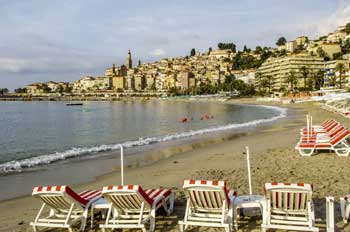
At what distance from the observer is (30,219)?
7027 mm

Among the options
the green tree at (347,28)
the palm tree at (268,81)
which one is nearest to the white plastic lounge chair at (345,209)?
the palm tree at (268,81)

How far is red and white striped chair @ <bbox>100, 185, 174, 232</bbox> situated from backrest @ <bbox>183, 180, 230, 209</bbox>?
2.16ft

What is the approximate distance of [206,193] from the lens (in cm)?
551

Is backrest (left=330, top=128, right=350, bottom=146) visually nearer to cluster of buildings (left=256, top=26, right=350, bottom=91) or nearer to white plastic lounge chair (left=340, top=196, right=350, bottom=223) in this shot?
white plastic lounge chair (left=340, top=196, right=350, bottom=223)

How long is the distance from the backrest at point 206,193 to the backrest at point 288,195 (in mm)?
640

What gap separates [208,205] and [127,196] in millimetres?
1263

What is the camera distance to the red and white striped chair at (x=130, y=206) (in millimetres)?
5566

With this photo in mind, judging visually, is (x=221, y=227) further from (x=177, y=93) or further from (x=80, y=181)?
(x=177, y=93)

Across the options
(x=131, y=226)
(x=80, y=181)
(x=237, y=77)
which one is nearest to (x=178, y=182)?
(x=80, y=181)

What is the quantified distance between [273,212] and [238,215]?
0.96 metres

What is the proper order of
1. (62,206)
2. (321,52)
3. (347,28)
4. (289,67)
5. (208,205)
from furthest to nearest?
(347,28) → (321,52) → (289,67) → (62,206) → (208,205)

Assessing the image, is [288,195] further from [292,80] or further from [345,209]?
[292,80]

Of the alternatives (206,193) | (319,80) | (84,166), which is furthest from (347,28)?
(206,193)

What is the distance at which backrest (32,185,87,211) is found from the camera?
18.6 ft
